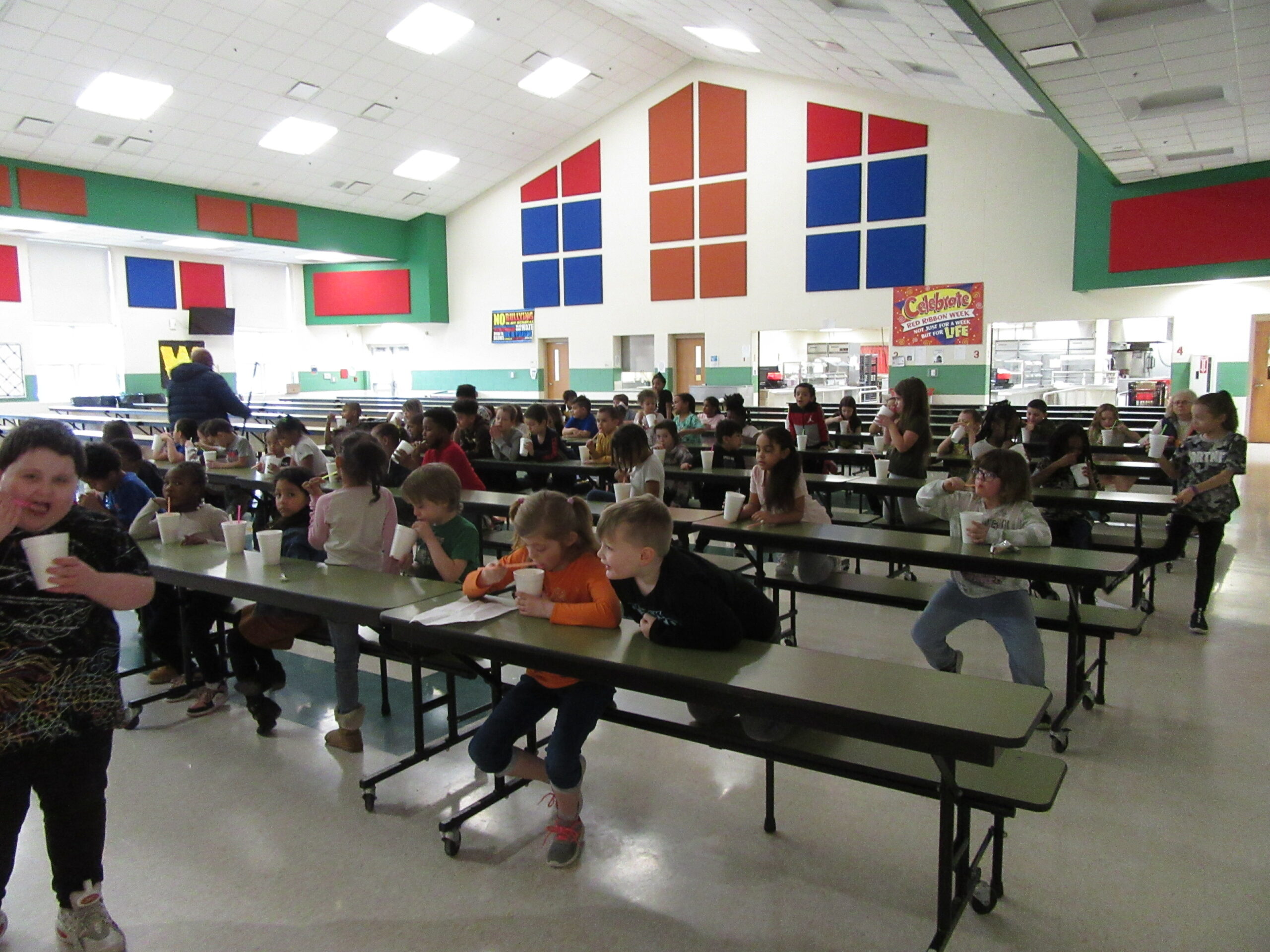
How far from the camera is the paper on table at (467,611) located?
2.56 meters

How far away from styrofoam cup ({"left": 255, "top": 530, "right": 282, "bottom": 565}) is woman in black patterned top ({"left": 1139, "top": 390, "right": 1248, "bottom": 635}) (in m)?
4.34

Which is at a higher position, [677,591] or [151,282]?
[151,282]

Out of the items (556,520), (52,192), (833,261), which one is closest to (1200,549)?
(556,520)

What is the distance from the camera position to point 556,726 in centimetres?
258

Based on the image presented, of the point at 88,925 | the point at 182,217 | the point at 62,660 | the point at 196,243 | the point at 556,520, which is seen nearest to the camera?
the point at 62,660

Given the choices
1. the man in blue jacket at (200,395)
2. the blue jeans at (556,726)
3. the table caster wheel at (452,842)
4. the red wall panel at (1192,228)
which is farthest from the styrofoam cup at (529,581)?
the red wall panel at (1192,228)

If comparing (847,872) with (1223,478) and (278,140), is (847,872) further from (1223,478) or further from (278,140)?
(278,140)

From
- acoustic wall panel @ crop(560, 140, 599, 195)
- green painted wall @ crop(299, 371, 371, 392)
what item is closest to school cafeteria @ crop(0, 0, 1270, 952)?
acoustic wall panel @ crop(560, 140, 599, 195)

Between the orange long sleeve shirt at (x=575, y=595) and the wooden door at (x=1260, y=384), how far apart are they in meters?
12.8

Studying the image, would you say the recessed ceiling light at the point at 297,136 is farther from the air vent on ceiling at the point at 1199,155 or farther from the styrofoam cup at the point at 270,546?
the styrofoam cup at the point at 270,546

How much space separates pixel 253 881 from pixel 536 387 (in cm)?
1468

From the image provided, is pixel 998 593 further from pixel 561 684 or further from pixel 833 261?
pixel 833 261

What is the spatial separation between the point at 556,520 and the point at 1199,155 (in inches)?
393

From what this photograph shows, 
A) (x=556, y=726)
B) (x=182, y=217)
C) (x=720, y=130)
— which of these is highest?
(x=720, y=130)
